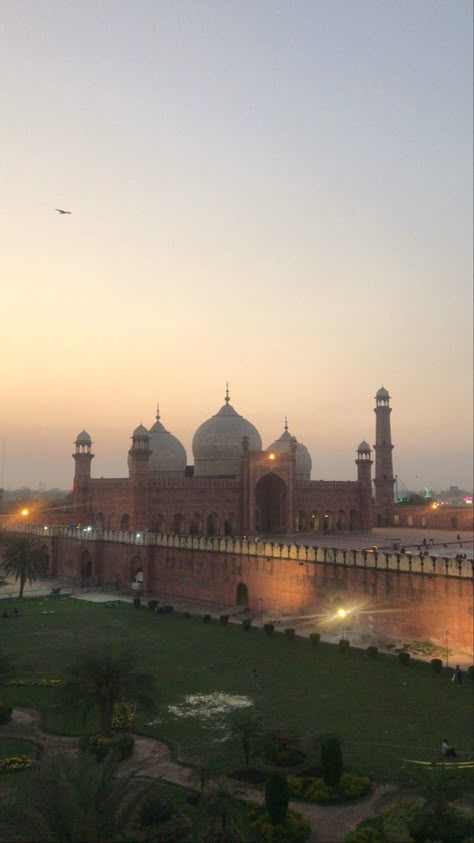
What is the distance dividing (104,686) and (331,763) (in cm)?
480

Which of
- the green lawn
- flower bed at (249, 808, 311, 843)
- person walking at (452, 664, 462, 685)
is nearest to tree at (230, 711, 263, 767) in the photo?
the green lawn

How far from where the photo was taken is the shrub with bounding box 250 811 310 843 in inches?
417

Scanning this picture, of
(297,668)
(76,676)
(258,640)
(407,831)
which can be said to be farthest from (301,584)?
(407,831)

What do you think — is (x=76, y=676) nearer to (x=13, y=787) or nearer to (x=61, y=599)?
(x=13, y=787)

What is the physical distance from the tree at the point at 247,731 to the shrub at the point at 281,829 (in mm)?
1714

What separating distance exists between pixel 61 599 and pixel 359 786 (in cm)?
2036

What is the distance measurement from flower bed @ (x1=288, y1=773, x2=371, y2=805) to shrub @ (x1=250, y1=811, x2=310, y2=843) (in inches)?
33.0

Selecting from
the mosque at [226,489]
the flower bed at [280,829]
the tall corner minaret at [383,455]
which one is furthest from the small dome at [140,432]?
the flower bed at [280,829]

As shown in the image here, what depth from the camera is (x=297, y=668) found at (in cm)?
1953

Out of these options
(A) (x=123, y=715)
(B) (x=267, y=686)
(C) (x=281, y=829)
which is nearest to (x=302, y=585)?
(B) (x=267, y=686)

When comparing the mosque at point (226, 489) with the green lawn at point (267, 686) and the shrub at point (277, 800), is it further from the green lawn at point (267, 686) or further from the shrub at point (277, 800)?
the shrub at point (277, 800)

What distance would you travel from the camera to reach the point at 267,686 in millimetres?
17938

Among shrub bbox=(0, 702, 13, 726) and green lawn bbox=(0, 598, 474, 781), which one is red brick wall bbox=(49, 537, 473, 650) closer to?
green lawn bbox=(0, 598, 474, 781)

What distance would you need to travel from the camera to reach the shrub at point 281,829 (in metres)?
10.6
